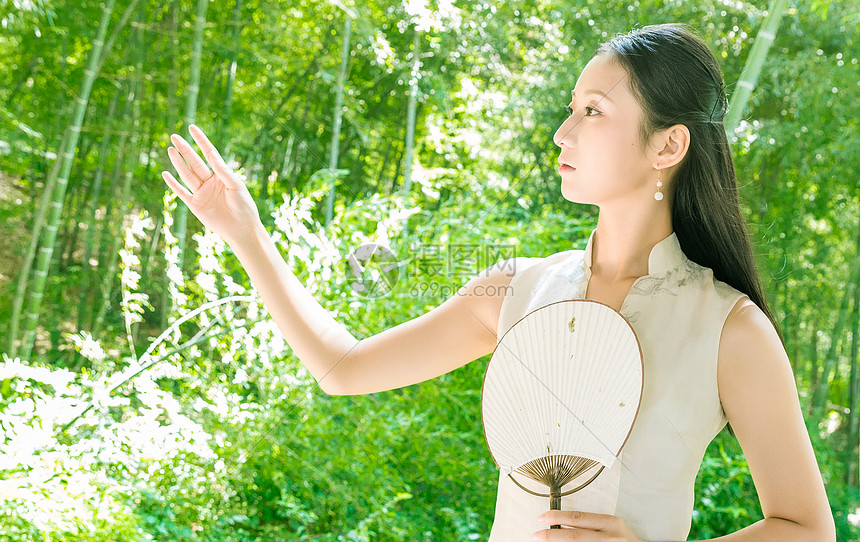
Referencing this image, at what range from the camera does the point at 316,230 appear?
91.3 inches

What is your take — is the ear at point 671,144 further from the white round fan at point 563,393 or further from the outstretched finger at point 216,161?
the outstretched finger at point 216,161

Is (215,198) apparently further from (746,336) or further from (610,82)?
(746,336)

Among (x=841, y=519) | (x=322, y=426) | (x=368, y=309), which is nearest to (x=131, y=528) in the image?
(x=322, y=426)

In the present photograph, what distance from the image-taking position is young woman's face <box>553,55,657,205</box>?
0.69 m

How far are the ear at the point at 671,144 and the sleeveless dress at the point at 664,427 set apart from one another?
119 mm

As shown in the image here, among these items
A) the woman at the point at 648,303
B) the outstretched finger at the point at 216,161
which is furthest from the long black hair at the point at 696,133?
the outstretched finger at the point at 216,161

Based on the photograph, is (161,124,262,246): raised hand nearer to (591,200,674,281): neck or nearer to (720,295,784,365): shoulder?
(591,200,674,281): neck

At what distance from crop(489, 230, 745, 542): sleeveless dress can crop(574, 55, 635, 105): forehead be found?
185 mm

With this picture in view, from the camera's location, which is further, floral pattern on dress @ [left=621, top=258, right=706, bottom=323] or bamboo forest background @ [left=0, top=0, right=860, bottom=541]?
bamboo forest background @ [left=0, top=0, right=860, bottom=541]

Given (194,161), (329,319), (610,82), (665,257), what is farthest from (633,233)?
(194,161)

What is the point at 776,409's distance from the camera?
1.96ft

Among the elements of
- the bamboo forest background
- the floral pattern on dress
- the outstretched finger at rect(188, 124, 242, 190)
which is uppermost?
the bamboo forest background

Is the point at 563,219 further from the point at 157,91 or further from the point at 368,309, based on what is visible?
the point at 157,91

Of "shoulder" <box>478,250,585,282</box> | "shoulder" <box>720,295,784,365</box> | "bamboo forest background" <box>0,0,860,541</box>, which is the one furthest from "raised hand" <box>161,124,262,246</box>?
"bamboo forest background" <box>0,0,860,541</box>
